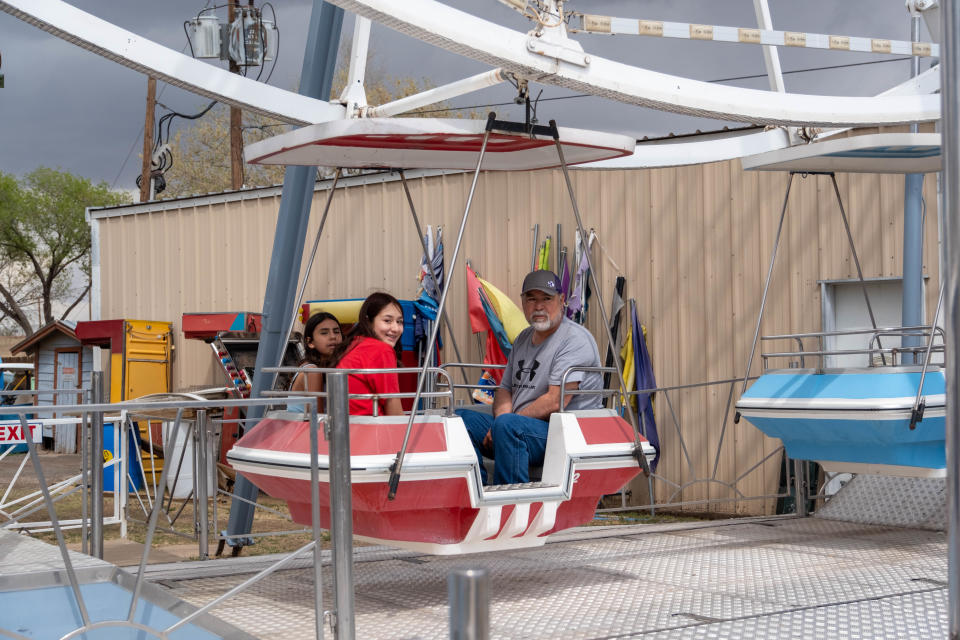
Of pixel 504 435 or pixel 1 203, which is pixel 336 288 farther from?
pixel 1 203

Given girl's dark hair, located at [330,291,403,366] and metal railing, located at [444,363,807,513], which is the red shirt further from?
metal railing, located at [444,363,807,513]

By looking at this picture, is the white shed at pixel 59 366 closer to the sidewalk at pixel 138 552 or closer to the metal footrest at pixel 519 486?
the sidewalk at pixel 138 552

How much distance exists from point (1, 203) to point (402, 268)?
34460 mm

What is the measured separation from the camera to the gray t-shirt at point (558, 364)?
632 cm

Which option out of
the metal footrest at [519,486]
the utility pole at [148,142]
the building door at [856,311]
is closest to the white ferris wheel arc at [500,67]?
the building door at [856,311]

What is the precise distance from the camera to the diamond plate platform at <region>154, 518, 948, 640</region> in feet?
16.2

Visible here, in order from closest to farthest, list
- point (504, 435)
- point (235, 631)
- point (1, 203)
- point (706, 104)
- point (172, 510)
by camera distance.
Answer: point (235, 631), point (504, 435), point (706, 104), point (172, 510), point (1, 203)

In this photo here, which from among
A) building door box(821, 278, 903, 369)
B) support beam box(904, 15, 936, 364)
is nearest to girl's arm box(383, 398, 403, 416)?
support beam box(904, 15, 936, 364)

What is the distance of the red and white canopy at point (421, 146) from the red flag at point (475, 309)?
4.99m

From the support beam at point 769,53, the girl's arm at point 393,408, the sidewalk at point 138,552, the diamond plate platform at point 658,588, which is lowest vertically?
the sidewalk at point 138,552

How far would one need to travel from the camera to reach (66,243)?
44.2 m

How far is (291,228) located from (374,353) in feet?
8.69

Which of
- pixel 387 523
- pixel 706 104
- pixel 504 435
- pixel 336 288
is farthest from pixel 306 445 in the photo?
pixel 336 288

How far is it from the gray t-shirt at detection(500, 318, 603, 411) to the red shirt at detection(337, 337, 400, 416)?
3.22 feet
